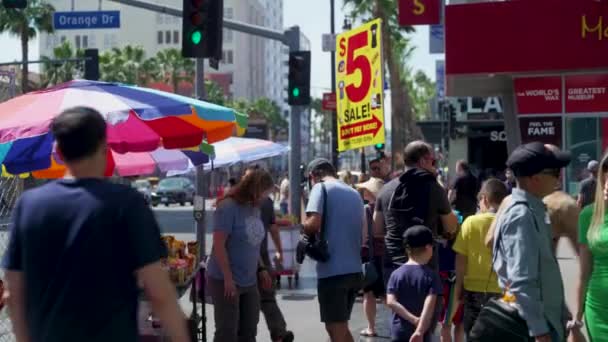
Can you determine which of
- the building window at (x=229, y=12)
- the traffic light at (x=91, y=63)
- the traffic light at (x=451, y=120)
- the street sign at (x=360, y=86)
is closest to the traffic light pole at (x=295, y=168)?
the street sign at (x=360, y=86)

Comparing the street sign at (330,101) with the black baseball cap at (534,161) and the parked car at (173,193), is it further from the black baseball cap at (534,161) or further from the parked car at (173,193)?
the parked car at (173,193)

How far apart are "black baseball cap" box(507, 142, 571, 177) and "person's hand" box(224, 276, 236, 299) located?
325cm

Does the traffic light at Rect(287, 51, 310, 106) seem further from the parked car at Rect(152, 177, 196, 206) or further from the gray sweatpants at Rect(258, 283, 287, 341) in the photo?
the parked car at Rect(152, 177, 196, 206)

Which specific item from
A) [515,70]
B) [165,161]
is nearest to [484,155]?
[515,70]

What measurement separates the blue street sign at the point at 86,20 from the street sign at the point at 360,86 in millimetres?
6954

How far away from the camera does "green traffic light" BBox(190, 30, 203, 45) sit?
12.9m

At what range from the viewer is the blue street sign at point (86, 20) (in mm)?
19125

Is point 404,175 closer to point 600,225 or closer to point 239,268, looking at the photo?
point 239,268

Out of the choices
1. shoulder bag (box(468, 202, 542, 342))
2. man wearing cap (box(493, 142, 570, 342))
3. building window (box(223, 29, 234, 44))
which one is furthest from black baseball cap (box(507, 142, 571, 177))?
building window (box(223, 29, 234, 44))

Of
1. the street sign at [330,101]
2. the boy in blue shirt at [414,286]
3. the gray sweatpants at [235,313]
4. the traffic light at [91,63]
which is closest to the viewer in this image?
the boy in blue shirt at [414,286]

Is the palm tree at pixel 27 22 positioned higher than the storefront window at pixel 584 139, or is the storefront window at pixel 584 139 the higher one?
the palm tree at pixel 27 22

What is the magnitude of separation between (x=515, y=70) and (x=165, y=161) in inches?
279

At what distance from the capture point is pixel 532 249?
489 centimetres

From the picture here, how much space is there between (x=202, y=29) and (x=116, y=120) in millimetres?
6345
